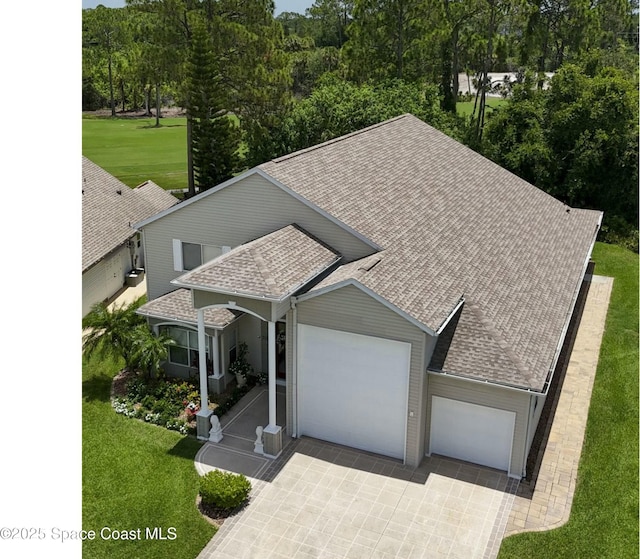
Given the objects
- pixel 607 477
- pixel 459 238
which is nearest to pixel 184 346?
pixel 459 238

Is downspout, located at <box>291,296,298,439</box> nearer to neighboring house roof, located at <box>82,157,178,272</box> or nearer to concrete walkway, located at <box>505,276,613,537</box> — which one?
concrete walkway, located at <box>505,276,613,537</box>

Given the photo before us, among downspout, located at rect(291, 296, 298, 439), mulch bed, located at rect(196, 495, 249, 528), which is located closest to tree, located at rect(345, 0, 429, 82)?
downspout, located at rect(291, 296, 298, 439)

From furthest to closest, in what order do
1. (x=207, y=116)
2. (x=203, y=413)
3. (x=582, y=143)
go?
1. (x=207, y=116)
2. (x=582, y=143)
3. (x=203, y=413)

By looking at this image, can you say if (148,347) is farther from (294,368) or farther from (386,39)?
(386,39)

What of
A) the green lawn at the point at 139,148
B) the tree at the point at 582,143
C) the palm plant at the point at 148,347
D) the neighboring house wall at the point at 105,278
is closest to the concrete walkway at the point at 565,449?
the palm plant at the point at 148,347

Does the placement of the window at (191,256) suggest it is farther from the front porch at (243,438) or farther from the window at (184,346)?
the front porch at (243,438)
